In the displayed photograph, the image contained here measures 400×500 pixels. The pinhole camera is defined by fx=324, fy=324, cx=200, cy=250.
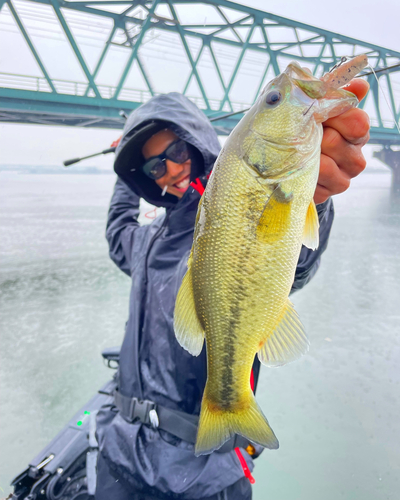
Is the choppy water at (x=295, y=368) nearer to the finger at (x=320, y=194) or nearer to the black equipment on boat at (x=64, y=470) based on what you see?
the black equipment on boat at (x=64, y=470)

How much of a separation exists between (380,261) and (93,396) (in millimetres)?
3924

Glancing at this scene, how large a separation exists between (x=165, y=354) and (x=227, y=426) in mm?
496

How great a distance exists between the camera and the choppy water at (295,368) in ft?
5.69

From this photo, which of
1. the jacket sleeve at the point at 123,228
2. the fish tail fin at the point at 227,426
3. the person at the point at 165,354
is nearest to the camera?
the fish tail fin at the point at 227,426

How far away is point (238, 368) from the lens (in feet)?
2.79

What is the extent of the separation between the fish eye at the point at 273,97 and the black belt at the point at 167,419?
3.59 feet

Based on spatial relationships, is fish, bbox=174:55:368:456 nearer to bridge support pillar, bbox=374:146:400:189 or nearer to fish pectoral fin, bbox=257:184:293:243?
fish pectoral fin, bbox=257:184:293:243

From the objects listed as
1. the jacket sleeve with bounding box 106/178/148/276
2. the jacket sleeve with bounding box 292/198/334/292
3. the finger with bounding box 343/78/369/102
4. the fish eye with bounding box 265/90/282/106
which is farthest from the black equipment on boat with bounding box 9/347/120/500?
the finger with bounding box 343/78/369/102

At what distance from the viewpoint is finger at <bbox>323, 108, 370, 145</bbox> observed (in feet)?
2.39

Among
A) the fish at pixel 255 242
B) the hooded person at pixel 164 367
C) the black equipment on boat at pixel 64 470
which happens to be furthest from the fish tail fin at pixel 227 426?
the black equipment on boat at pixel 64 470

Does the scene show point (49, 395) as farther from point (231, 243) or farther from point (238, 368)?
point (231, 243)

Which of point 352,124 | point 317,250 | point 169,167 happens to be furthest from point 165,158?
point 352,124

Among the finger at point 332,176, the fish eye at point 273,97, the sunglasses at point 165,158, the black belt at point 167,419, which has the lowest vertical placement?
the black belt at point 167,419

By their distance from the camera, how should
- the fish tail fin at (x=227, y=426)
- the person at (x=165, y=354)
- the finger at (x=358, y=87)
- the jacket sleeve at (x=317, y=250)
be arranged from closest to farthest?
the finger at (x=358, y=87), the fish tail fin at (x=227, y=426), the jacket sleeve at (x=317, y=250), the person at (x=165, y=354)
